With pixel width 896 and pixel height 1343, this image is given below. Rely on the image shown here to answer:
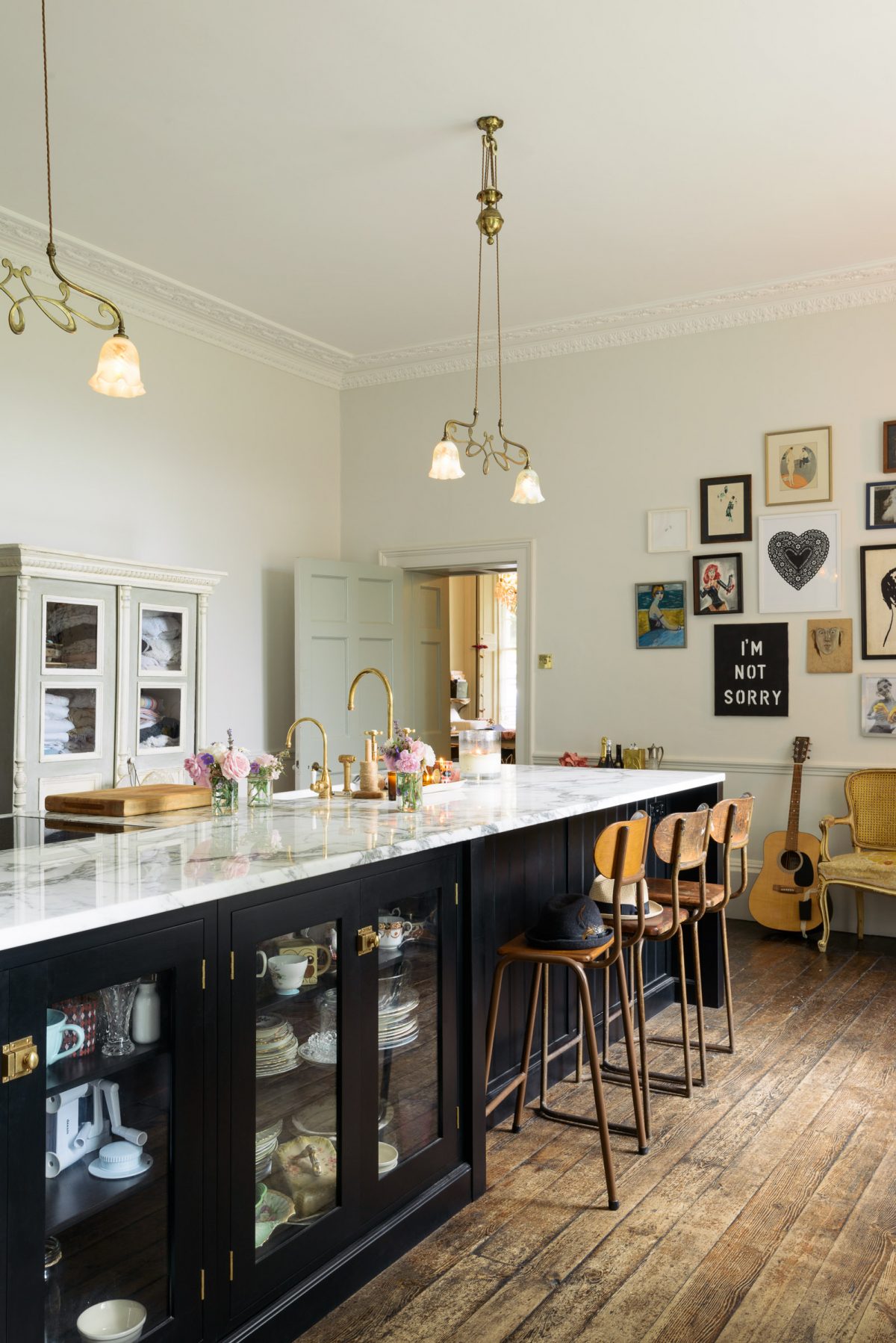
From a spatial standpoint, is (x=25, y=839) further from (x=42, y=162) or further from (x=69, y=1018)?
(x=42, y=162)

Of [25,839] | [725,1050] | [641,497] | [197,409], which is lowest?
[725,1050]

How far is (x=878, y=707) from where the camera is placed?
5.99 meters

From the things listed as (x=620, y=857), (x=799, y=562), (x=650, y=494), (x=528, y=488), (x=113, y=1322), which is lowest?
(x=113, y=1322)

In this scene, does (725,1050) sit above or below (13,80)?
below

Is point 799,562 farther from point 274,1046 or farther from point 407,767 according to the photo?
point 274,1046

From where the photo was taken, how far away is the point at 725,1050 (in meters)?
4.07

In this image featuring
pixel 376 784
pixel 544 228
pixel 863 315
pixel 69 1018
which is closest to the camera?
pixel 69 1018

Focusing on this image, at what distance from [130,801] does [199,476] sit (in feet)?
13.2

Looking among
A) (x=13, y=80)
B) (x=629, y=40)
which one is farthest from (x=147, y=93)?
(x=629, y=40)

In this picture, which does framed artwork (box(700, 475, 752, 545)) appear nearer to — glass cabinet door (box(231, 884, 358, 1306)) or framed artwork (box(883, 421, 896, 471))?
framed artwork (box(883, 421, 896, 471))

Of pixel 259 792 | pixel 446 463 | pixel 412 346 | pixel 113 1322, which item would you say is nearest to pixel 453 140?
pixel 446 463

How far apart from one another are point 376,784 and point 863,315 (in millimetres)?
4327

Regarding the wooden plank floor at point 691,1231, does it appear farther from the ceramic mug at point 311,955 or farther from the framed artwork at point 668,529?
the framed artwork at point 668,529

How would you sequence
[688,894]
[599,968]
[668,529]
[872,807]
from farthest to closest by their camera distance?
[668,529] → [872,807] → [688,894] → [599,968]
